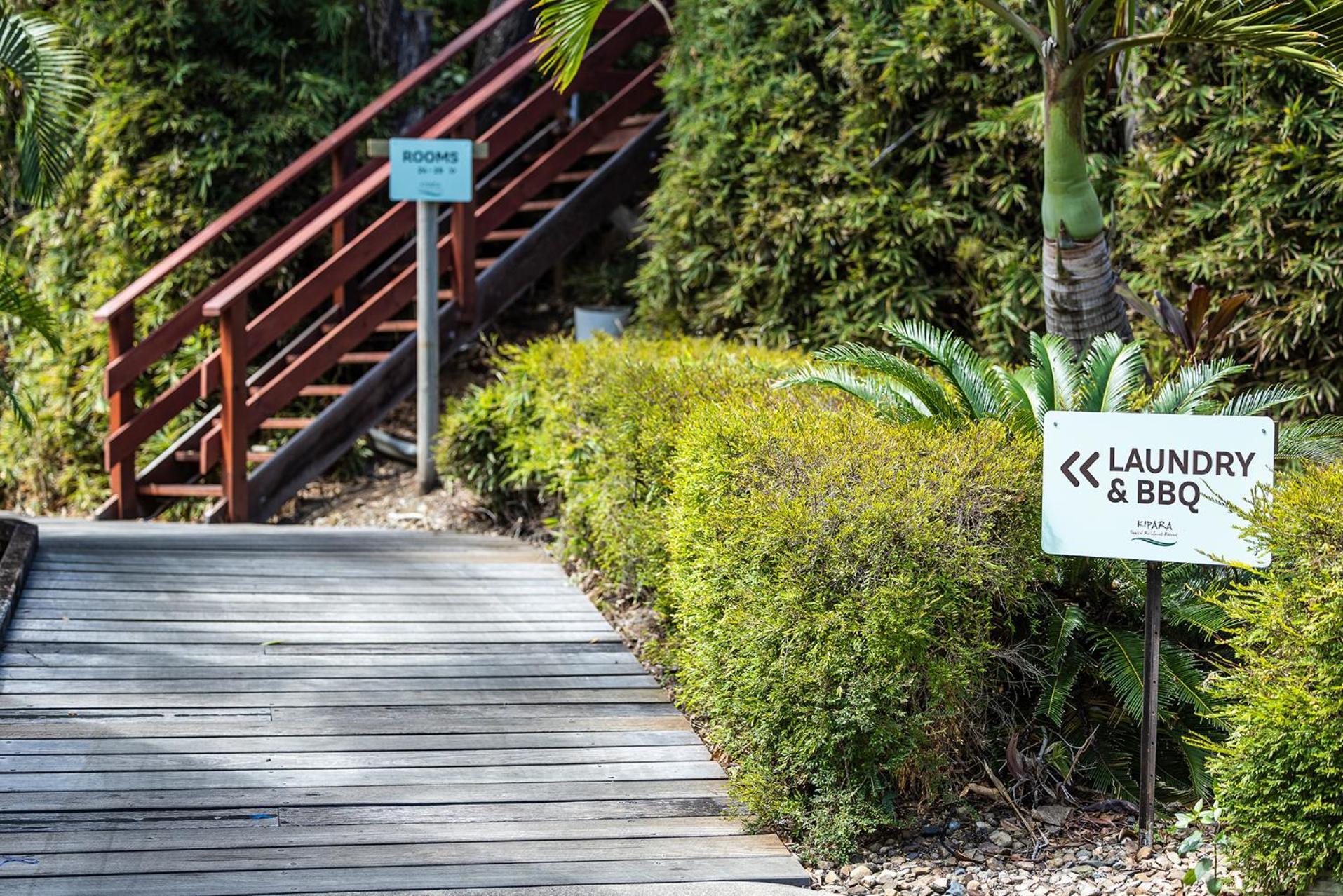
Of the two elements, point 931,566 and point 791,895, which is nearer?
point 791,895

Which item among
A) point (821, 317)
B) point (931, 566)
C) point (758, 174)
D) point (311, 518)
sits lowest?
point (311, 518)

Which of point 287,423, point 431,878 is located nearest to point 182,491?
point 287,423

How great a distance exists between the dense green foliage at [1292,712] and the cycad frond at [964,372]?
142cm

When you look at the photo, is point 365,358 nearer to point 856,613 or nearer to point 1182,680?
point 856,613

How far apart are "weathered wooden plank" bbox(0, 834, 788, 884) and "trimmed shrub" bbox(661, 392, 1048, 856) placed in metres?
0.19

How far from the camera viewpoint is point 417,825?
3.56 meters

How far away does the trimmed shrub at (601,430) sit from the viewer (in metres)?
5.02

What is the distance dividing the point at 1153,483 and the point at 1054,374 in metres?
1.13

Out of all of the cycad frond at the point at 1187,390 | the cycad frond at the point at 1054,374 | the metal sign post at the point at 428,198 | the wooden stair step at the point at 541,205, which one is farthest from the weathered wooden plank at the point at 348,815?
the wooden stair step at the point at 541,205

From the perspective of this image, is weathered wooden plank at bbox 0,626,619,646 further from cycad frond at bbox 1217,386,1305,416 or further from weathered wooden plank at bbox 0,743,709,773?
cycad frond at bbox 1217,386,1305,416

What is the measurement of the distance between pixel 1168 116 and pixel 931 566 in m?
3.52

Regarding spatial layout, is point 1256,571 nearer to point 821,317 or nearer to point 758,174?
point 821,317

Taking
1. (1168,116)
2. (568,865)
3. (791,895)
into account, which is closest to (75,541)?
(568,865)

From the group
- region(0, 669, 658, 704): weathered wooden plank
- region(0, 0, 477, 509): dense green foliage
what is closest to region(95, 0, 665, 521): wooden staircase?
region(0, 0, 477, 509): dense green foliage
